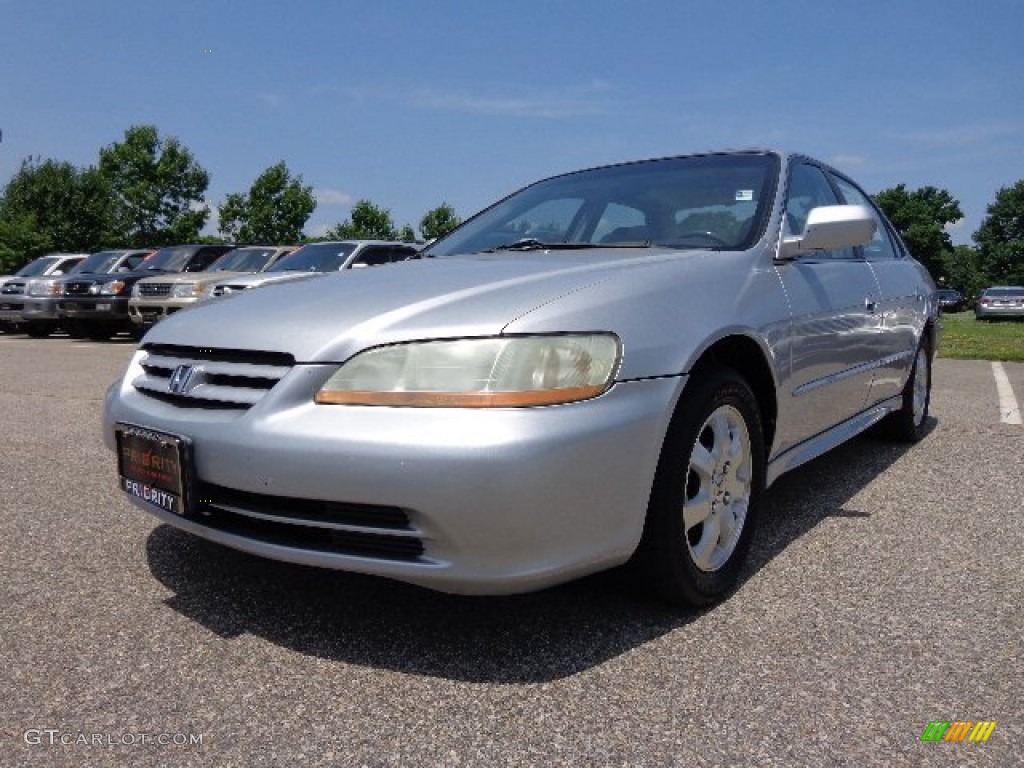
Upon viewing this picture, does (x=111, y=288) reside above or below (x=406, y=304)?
below

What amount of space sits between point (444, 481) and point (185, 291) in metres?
11.2

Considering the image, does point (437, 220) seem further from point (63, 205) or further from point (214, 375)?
point (214, 375)

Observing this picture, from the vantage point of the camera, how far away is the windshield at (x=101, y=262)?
15344 millimetres

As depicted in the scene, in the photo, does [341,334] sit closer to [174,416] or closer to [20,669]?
[174,416]

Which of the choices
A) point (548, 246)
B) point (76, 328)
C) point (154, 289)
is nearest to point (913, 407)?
point (548, 246)

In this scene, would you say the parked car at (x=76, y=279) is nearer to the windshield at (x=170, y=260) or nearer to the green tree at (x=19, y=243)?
the windshield at (x=170, y=260)

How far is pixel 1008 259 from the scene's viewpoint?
80.4 m

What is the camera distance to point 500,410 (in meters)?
1.89

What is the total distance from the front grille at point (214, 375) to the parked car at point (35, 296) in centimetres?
1308

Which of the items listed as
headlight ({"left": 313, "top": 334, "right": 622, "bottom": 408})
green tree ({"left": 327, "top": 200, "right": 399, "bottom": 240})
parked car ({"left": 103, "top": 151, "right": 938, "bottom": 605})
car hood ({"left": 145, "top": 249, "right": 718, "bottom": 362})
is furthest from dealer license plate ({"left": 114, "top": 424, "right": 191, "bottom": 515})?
green tree ({"left": 327, "top": 200, "right": 399, "bottom": 240})

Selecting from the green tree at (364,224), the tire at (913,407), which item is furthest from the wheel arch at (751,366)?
the green tree at (364,224)

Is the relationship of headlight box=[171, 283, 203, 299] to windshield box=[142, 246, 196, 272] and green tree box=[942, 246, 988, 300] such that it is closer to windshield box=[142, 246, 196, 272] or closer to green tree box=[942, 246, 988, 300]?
windshield box=[142, 246, 196, 272]

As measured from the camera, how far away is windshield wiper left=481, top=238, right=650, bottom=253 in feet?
9.70

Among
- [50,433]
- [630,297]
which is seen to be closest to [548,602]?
[630,297]
